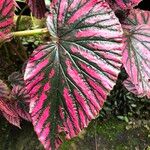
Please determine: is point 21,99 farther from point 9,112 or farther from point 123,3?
point 123,3

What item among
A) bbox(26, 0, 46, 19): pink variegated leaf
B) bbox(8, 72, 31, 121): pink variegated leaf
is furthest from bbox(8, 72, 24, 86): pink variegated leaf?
bbox(26, 0, 46, 19): pink variegated leaf

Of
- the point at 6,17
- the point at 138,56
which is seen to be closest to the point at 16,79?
the point at 6,17

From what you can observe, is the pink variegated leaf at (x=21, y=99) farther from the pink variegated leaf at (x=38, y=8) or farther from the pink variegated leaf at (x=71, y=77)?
the pink variegated leaf at (x=71, y=77)

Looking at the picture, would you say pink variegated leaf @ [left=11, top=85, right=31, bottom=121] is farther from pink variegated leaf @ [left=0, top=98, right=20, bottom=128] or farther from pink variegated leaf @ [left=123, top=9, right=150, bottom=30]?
pink variegated leaf @ [left=123, top=9, right=150, bottom=30]

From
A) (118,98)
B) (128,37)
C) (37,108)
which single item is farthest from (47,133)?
(118,98)

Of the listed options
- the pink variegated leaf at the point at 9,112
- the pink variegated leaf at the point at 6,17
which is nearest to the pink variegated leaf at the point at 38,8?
the pink variegated leaf at the point at 6,17

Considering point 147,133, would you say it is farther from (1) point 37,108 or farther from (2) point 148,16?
(1) point 37,108
